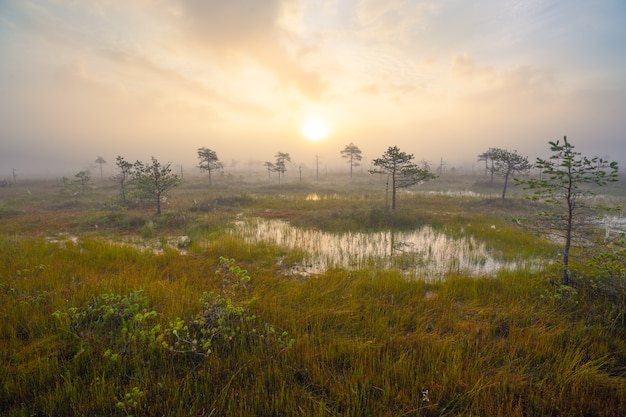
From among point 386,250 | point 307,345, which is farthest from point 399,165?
point 307,345

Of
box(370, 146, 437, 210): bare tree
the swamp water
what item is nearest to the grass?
A: the swamp water

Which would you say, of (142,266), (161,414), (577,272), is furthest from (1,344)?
(577,272)

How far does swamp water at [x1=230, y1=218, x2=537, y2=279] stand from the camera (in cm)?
874

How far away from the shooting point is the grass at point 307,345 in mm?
3047

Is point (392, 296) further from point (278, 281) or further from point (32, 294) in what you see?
point (32, 294)

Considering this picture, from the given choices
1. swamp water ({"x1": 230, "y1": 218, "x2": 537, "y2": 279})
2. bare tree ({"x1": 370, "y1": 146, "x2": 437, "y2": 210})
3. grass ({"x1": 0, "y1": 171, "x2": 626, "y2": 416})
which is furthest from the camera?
bare tree ({"x1": 370, "y1": 146, "x2": 437, "y2": 210})

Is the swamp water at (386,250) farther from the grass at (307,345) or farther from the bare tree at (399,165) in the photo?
the bare tree at (399,165)

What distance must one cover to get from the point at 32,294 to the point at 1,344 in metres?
2.38

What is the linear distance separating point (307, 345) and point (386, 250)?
7582 millimetres

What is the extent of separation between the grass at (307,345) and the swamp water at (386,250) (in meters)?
1.26

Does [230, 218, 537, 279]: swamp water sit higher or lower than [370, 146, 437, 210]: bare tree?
lower

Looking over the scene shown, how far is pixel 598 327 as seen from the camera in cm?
458

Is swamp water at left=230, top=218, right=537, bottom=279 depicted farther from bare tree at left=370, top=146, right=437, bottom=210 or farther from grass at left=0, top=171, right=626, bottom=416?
bare tree at left=370, top=146, right=437, bottom=210

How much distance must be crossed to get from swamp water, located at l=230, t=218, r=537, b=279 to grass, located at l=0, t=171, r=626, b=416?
126cm
